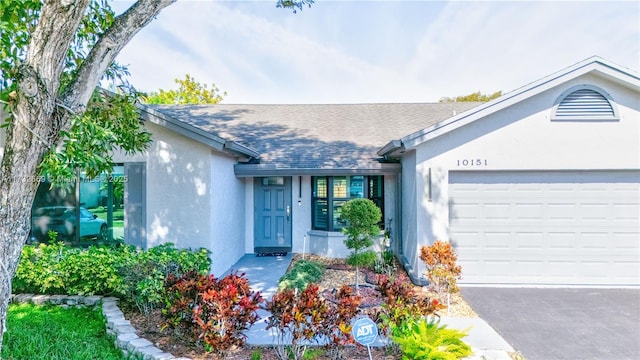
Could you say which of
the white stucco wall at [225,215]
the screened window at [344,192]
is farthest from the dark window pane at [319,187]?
the white stucco wall at [225,215]

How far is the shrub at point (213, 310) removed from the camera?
4.46 m

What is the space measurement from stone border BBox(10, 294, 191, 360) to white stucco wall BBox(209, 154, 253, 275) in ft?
7.47

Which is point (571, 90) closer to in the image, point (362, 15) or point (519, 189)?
point (519, 189)

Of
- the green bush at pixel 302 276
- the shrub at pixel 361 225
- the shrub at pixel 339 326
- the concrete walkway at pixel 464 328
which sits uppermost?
the shrub at pixel 361 225

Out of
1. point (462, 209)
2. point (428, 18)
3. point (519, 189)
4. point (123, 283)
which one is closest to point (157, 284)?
point (123, 283)

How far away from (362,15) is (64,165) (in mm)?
11228

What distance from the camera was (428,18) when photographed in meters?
12.4

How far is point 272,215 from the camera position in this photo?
11227mm

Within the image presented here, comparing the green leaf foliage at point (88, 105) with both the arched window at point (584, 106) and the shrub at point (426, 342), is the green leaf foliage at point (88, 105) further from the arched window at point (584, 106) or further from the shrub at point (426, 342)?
the arched window at point (584, 106)

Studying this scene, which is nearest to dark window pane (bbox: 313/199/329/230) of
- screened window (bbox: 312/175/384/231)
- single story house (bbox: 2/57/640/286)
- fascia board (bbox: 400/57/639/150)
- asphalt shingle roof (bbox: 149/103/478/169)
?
screened window (bbox: 312/175/384/231)

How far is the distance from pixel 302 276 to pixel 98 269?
4022 millimetres

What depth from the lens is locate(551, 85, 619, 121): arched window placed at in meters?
7.77

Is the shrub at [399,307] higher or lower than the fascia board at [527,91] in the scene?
lower

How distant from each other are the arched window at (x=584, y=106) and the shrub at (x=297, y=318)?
7.09m
